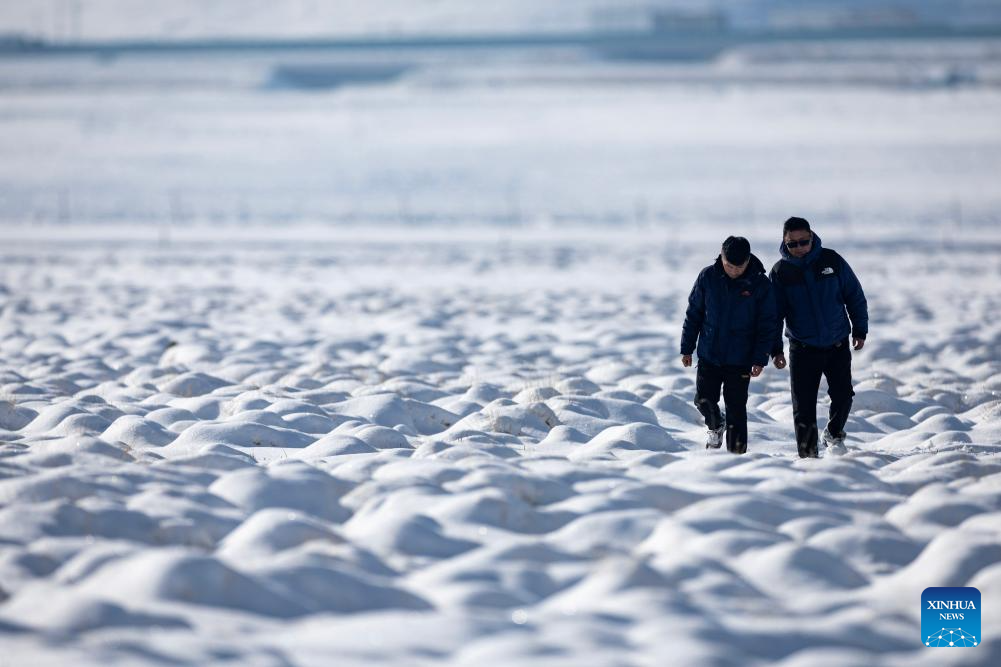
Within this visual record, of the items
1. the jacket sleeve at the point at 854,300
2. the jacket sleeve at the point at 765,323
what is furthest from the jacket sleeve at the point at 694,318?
the jacket sleeve at the point at 854,300

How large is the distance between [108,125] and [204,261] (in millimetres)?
31951

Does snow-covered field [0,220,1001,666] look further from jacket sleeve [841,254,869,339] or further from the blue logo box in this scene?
jacket sleeve [841,254,869,339]

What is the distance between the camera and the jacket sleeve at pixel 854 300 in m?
5.89

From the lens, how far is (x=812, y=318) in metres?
5.87

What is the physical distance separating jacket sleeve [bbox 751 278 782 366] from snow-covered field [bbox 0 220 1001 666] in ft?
1.75

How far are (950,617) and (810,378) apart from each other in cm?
243

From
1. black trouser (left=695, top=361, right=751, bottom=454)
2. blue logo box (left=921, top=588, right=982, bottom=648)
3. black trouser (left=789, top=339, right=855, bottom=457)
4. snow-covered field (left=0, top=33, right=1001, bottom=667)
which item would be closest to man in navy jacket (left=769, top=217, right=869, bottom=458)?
black trouser (left=789, top=339, right=855, bottom=457)

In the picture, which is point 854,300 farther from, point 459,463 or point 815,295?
point 459,463

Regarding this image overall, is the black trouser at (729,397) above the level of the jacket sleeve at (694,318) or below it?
A: below

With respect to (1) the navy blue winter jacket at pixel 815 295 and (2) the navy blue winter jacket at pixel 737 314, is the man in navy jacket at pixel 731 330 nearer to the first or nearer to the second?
(2) the navy blue winter jacket at pixel 737 314

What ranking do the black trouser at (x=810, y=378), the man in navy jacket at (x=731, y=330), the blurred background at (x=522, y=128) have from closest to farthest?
the man in navy jacket at (x=731, y=330) < the black trouser at (x=810, y=378) < the blurred background at (x=522, y=128)

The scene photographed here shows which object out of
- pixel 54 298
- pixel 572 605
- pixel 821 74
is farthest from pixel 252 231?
pixel 821 74

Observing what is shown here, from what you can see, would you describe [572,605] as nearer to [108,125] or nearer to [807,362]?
[807,362]

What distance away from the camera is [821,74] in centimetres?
5503
